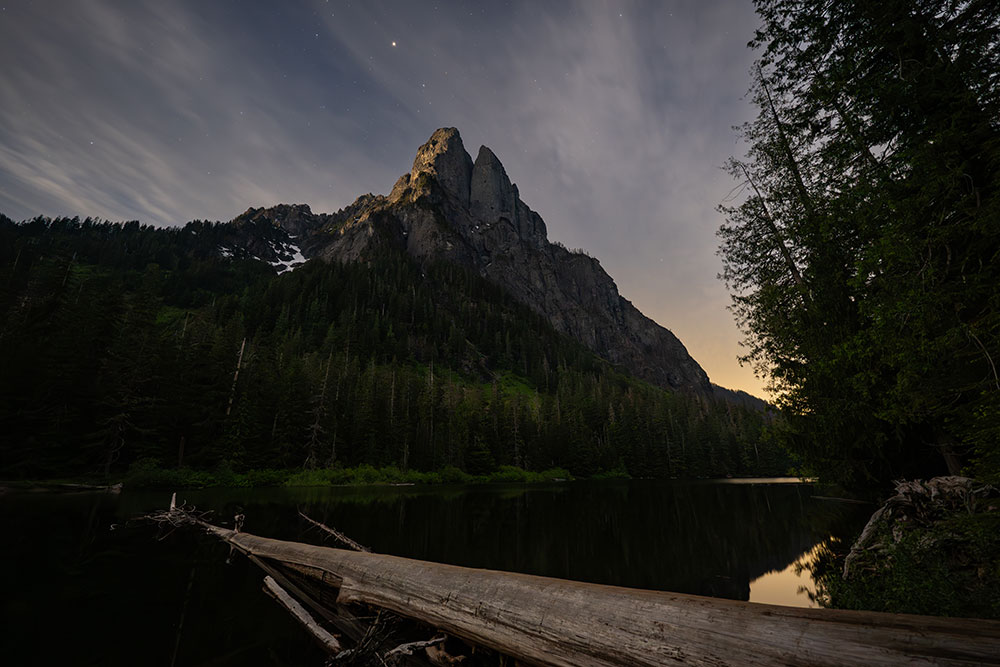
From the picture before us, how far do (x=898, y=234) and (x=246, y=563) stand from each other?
53.4 feet

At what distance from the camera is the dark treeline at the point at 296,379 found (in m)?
32.4

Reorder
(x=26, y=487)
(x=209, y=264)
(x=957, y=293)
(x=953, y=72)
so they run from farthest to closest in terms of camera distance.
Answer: (x=209, y=264) → (x=26, y=487) → (x=953, y=72) → (x=957, y=293)

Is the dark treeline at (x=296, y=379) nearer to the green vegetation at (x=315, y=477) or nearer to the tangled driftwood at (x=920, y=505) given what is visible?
the green vegetation at (x=315, y=477)

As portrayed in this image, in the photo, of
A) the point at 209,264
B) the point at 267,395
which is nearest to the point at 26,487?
the point at 267,395

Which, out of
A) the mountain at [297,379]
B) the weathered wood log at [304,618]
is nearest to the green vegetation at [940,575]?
the mountain at [297,379]

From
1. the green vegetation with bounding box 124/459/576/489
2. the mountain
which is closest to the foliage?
the mountain

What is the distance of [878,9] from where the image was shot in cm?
816

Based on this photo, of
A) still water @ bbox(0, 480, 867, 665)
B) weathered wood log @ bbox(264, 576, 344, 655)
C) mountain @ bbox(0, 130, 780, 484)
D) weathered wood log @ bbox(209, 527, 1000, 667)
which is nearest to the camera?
weathered wood log @ bbox(209, 527, 1000, 667)

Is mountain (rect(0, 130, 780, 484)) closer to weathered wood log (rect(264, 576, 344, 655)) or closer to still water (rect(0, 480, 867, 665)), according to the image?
still water (rect(0, 480, 867, 665))

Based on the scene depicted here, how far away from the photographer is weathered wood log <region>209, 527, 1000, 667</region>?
6.79 feet

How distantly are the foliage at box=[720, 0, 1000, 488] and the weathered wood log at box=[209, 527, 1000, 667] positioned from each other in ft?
18.1

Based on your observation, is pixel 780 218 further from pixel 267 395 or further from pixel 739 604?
pixel 267 395

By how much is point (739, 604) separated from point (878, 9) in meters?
12.3

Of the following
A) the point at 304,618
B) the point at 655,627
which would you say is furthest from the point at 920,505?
the point at 304,618
